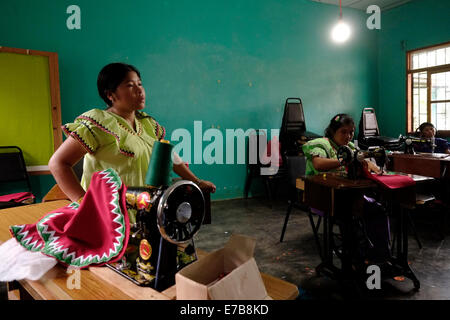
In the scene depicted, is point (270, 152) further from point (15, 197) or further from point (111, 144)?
point (111, 144)

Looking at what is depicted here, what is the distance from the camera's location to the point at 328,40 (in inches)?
263

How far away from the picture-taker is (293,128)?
585 centimetres

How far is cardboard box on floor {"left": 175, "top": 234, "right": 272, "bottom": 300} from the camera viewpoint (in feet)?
2.08

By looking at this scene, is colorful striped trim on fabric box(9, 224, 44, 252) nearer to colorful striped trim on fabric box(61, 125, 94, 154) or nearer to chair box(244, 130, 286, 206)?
colorful striped trim on fabric box(61, 125, 94, 154)

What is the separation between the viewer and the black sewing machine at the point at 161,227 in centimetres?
87

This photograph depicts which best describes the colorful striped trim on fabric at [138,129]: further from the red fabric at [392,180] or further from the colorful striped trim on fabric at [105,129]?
the red fabric at [392,180]

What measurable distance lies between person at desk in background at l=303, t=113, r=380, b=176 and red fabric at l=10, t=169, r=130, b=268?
6.81 ft

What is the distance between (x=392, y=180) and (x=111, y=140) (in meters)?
1.93

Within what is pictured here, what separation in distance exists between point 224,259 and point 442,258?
3038 mm

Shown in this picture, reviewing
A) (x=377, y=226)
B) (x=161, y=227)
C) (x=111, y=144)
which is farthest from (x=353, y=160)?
(x=161, y=227)

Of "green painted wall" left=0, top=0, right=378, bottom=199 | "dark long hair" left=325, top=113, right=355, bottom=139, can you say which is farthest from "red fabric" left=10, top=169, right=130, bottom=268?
"green painted wall" left=0, top=0, right=378, bottom=199

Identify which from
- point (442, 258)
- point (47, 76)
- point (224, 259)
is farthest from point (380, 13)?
point (224, 259)

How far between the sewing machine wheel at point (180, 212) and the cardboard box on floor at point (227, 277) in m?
0.14

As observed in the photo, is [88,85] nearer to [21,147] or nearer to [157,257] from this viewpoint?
[21,147]
